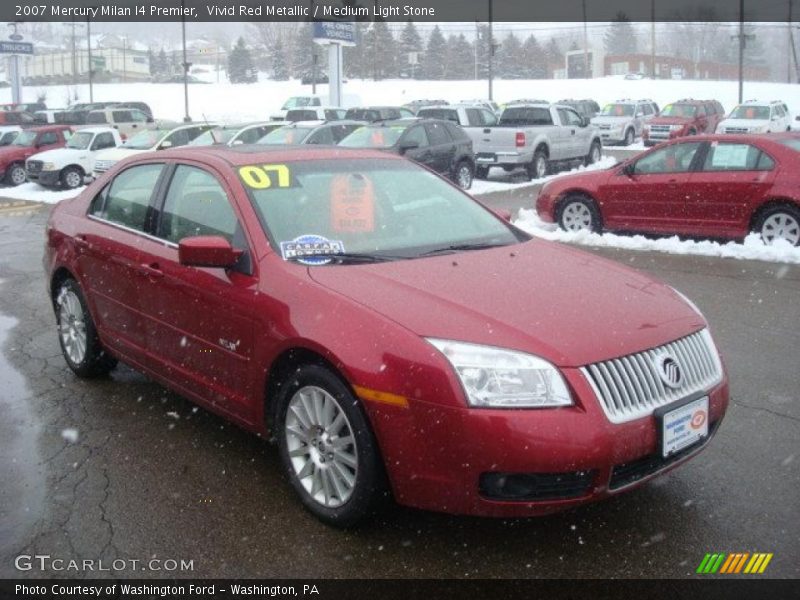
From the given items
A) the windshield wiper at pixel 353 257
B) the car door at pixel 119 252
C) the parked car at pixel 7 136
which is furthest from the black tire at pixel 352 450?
the parked car at pixel 7 136

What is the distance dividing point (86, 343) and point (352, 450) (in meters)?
2.88

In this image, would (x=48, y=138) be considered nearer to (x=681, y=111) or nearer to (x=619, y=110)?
(x=619, y=110)

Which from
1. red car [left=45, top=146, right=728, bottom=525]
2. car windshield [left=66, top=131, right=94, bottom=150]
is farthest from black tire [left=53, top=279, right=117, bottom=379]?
car windshield [left=66, top=131, right=94, bottom=150]

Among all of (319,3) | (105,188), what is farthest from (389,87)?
(105,188)

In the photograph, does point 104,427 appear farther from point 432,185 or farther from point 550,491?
point 550,491

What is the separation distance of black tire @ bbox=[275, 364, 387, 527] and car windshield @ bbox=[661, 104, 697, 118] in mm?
30809

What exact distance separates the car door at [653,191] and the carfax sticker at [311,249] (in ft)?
25.5

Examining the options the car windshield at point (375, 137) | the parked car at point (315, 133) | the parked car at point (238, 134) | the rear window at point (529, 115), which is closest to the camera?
the car windshield at point (375, 137)

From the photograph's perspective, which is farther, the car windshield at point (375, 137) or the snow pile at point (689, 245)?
the car windshield at point (375, 137)

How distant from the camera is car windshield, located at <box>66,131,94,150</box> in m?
21.6

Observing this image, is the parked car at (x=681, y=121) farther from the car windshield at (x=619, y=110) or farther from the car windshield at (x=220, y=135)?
the car windshield at (x=220, y=135)

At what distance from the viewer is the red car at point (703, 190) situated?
32.9 feet

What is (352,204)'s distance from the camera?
442 cm

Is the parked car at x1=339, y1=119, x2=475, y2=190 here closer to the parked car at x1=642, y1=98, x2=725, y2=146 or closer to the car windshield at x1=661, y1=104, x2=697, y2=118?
the parked car at x1=642, y1=98, x2=725, y2=146
